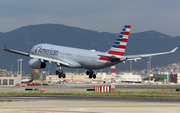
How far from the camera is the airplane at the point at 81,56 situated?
74.2 m

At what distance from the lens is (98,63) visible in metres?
76.0

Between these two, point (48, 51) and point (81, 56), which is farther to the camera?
point (48, 51)

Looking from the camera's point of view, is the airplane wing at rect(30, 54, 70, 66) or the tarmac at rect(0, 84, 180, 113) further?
the airplane wing at rect(30, 54, 70, 66)

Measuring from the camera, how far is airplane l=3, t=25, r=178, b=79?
74.2m

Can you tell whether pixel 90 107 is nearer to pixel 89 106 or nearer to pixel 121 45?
pixel 89 106

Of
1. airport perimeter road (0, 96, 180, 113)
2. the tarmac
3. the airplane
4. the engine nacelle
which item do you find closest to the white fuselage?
the airplane

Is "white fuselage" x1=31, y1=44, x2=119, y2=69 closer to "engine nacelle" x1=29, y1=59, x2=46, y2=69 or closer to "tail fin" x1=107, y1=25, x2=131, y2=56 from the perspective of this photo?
"engine nacelle" x1=29, y1=59, x2=46, y2=69

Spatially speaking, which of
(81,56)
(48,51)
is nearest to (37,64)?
(48,51)

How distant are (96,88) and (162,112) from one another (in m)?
55.0

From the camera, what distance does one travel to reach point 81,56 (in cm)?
7825

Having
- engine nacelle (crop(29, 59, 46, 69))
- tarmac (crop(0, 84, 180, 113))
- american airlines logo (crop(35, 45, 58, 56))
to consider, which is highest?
american airlines logo (crop(35, 45, 58, 56))

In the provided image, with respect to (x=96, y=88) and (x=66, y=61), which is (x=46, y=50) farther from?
(x=96, y=88)

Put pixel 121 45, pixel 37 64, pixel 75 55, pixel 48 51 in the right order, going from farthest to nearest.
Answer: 1. pixel 37 64
2. pixel 48 51
3. pixel 75 55
4. pixel 121 45

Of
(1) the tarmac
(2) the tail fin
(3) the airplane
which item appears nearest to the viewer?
(1) the tarmac
